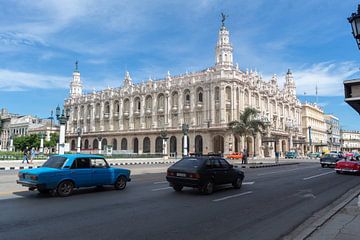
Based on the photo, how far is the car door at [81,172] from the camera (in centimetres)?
1086

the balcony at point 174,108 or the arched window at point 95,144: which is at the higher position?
the balcony at point 174,108

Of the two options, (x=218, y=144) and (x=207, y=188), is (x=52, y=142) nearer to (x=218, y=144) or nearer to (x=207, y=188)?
(x=218, y=144)

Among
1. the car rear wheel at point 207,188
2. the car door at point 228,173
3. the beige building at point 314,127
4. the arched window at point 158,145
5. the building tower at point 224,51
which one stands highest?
the building tower at point 224,51

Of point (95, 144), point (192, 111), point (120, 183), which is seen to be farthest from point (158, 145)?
point (120, 183)

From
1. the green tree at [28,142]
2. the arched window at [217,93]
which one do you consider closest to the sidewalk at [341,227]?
the arched window at [217,93]

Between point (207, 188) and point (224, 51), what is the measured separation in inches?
2042

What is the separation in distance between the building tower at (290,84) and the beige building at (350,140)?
54.9m

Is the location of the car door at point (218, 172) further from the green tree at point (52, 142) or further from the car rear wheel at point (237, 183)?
the green tree at point (52, 142)

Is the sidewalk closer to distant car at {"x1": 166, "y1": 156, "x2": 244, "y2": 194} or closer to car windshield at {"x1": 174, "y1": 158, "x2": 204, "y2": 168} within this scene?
distant car at {"x1": 166, "y1": 156, "x2": 244, "y2": 194}

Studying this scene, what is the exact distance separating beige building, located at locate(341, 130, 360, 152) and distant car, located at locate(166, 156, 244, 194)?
135433 mm

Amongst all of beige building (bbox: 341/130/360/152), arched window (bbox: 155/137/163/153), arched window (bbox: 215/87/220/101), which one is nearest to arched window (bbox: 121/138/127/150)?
arched window (bbox: 155/137/163/153)

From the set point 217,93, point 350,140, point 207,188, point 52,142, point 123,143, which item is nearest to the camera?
point 207,188

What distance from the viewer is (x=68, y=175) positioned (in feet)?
34.9

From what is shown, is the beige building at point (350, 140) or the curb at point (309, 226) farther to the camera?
the beige building at point (350, 140)
